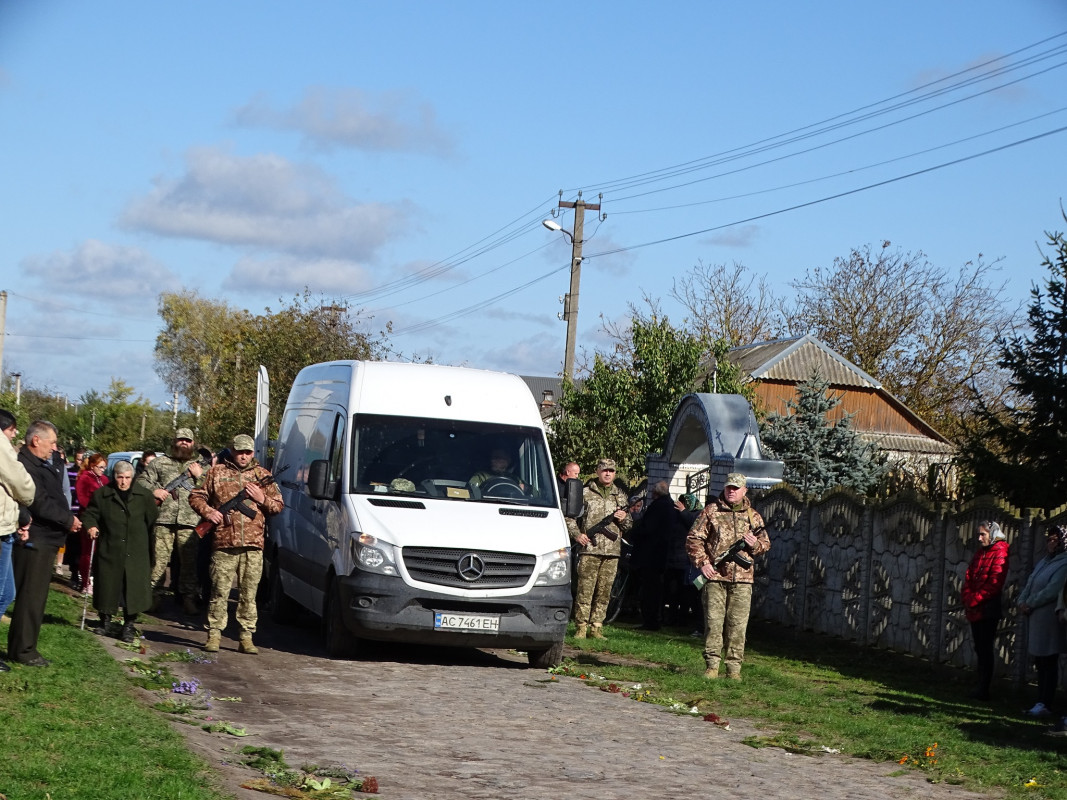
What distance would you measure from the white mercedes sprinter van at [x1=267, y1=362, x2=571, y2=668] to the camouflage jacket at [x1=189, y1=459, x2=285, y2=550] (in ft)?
1.46

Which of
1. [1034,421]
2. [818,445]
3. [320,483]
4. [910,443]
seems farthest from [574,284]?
[910,443]

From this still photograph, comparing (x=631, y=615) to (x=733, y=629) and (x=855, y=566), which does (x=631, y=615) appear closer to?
(x=855, y=566)

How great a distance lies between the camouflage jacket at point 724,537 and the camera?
41.7 ft

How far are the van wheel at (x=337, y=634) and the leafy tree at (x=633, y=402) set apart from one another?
79.6ft

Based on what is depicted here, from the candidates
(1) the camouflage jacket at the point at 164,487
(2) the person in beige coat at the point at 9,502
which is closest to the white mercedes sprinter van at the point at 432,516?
(1) the camouflage jacket at the point at 164,487

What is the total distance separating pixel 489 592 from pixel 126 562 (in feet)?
11.6

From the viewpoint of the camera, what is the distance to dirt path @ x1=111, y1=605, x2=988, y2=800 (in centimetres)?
770

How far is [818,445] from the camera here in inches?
1072

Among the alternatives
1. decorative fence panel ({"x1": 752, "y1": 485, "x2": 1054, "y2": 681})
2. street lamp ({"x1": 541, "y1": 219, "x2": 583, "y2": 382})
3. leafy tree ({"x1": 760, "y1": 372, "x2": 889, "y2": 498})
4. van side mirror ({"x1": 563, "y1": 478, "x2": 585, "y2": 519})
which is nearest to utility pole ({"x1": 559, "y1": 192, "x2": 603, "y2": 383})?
street lamp ({"x1": 541, "y1": 219, "x2": 583, "y2": 382})

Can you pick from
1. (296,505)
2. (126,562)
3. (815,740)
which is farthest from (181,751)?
(296,505)

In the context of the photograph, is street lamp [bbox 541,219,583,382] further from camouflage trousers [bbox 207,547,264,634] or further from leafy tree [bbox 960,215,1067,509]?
camouflage trousers [bbox 207,547,264,634]

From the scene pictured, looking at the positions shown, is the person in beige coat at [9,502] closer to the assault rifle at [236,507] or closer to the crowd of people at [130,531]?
the crowd of people at [130,531]

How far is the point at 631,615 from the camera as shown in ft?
65.7

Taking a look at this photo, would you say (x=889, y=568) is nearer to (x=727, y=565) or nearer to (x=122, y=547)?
(x=727, y=565)
